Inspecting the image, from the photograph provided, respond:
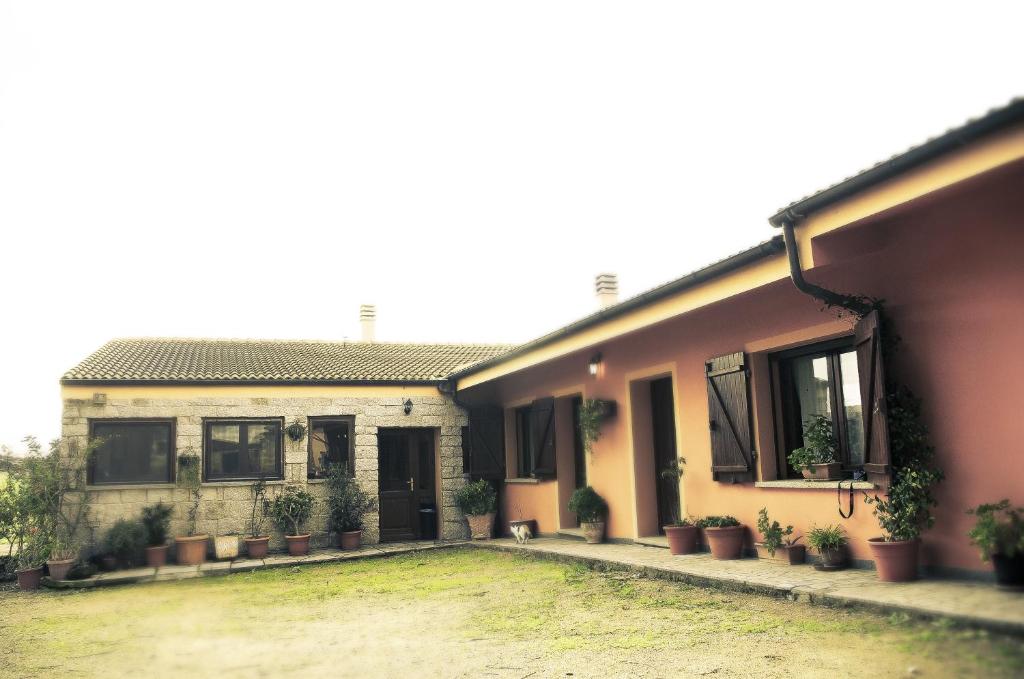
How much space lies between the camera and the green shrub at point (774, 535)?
6957 millimetres

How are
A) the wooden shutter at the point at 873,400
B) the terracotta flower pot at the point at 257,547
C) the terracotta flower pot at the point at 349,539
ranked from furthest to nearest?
the terracotta flower pot at the point at 349,539, the terracotta flower pot at the point at 257,547, the wooden shutter at the point at 873,400

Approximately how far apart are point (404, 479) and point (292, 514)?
217 centimetres

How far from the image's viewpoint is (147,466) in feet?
38.2

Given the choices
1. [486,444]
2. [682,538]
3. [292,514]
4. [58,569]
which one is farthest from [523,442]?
[58,569]

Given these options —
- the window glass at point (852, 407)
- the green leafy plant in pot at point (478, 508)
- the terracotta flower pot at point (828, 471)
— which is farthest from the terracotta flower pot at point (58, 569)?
the window glass at point (852, 407)

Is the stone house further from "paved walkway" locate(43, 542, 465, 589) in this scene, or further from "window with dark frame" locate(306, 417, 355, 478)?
"paved walkway" locate(43, 542, 465, 589)

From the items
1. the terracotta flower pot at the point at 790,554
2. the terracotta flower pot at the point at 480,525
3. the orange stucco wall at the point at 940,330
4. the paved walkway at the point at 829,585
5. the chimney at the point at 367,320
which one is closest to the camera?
the paved walkway at the point at 829,585

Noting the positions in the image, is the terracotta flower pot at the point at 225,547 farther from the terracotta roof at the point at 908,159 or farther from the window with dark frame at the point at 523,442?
the terracotta roof at the point at 908,159

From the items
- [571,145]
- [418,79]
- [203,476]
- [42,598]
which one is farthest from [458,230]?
[42,598]

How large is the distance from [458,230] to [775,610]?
93.1 ft

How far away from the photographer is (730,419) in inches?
305

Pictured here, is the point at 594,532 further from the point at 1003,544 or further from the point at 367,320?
the point at 367,320

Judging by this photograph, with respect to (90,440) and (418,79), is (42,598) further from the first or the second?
(418,79)

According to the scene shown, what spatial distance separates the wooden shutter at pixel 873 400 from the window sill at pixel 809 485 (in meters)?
0.10
